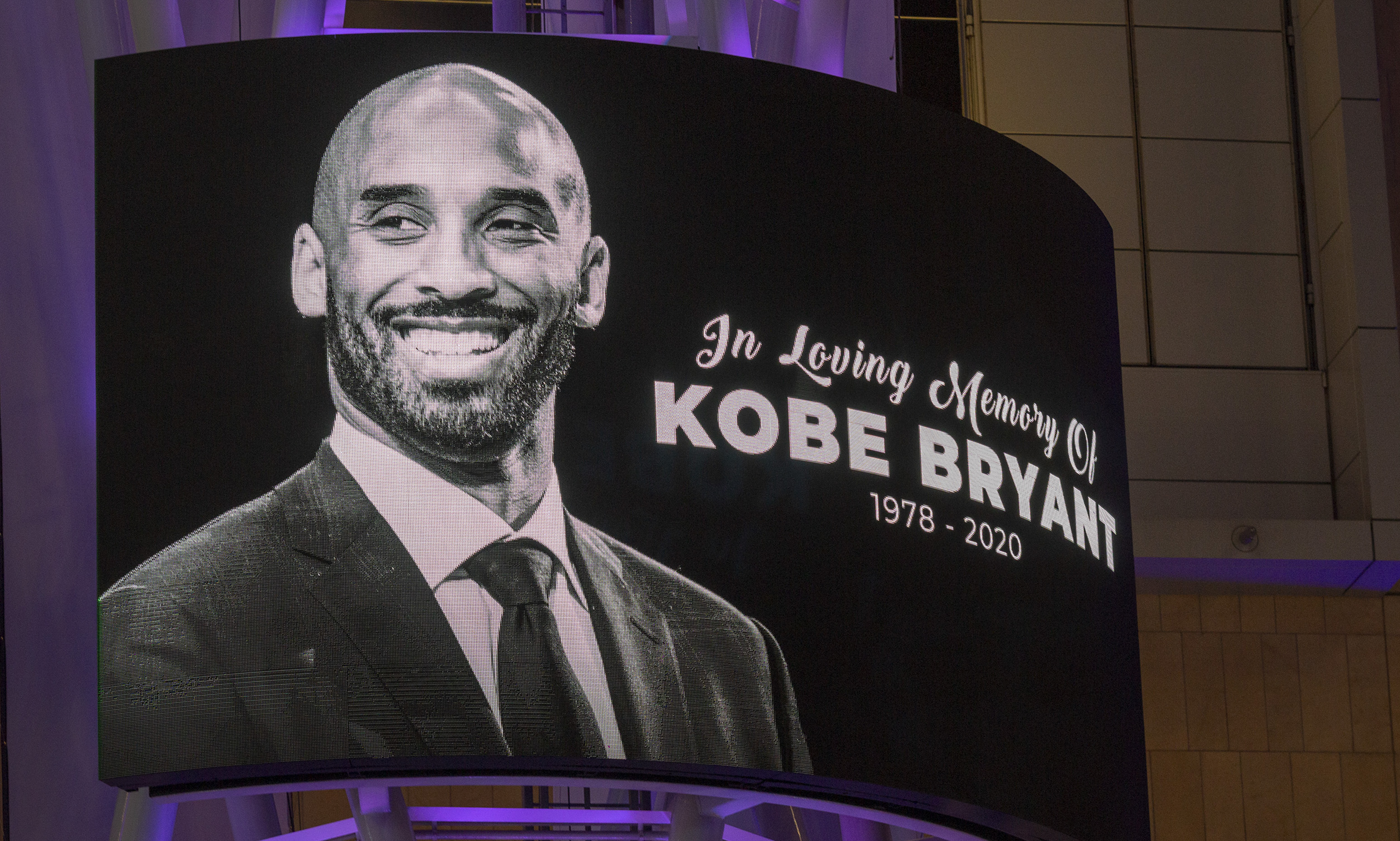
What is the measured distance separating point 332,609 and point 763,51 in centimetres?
675

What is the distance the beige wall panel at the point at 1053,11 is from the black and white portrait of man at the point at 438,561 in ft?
28.2

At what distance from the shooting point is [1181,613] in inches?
675

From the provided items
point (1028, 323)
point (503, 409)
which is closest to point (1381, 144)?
point (1028, 323)

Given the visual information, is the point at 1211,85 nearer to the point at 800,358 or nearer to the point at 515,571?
the point at 800,358

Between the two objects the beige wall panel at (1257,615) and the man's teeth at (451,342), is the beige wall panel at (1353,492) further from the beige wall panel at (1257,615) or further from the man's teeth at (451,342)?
the man's teeth at (451,342)

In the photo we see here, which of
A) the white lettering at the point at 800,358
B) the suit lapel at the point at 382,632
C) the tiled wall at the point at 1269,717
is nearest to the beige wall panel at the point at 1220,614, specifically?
the tiled wall at the point at 1269,717

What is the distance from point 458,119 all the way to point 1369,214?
391 inches

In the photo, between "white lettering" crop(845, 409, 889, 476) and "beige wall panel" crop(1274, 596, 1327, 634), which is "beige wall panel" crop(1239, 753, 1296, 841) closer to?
"beige wall panel" crop(1274, 596, 1327, 634)

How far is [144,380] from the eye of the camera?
10039 mm

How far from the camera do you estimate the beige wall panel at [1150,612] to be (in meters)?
17.0

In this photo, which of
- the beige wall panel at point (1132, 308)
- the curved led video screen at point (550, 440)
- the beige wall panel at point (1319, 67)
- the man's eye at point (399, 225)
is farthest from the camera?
the beige wall panel at point (1319, 67)

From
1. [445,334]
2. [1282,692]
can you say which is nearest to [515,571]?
[445,334]

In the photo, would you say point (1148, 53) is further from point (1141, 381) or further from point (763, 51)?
point (763, 51)

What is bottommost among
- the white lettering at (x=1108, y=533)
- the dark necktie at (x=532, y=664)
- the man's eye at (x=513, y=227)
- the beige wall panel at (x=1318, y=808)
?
the beige wall panel at (x=1318, y=808)
